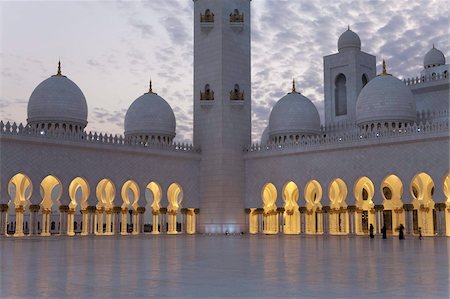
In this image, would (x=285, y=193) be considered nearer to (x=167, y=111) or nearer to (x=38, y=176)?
(x=167, y=111)

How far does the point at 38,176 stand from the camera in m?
21.2

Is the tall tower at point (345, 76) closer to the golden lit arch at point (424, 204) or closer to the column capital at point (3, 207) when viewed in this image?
the golden lit arch at point (424, 204)

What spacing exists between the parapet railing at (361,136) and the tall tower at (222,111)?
1295mm

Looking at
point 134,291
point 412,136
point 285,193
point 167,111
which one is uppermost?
point 167,111

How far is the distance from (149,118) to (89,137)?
4749 millimetres

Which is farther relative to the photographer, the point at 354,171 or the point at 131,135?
the point at 131,135

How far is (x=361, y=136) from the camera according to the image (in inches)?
901

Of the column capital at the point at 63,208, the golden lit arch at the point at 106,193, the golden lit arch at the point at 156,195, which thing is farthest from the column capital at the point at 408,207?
the column capital at the point at 63,208

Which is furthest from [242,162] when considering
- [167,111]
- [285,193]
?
[167,111]

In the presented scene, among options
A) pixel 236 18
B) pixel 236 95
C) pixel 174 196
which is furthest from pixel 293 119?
pixel 174 196

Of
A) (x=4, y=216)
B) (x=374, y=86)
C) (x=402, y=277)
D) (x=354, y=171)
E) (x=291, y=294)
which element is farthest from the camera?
(x=374, y=86)

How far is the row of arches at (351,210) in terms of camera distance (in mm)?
21234

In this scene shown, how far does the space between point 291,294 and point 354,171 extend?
18.7 meters

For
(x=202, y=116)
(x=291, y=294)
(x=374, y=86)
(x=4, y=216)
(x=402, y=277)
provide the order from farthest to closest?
1. (x=202, y=116)
2. (x=374, y=86)
3. (x=4, y=216)
4. (x=402, y=277)
5. (x=291, y=294)
